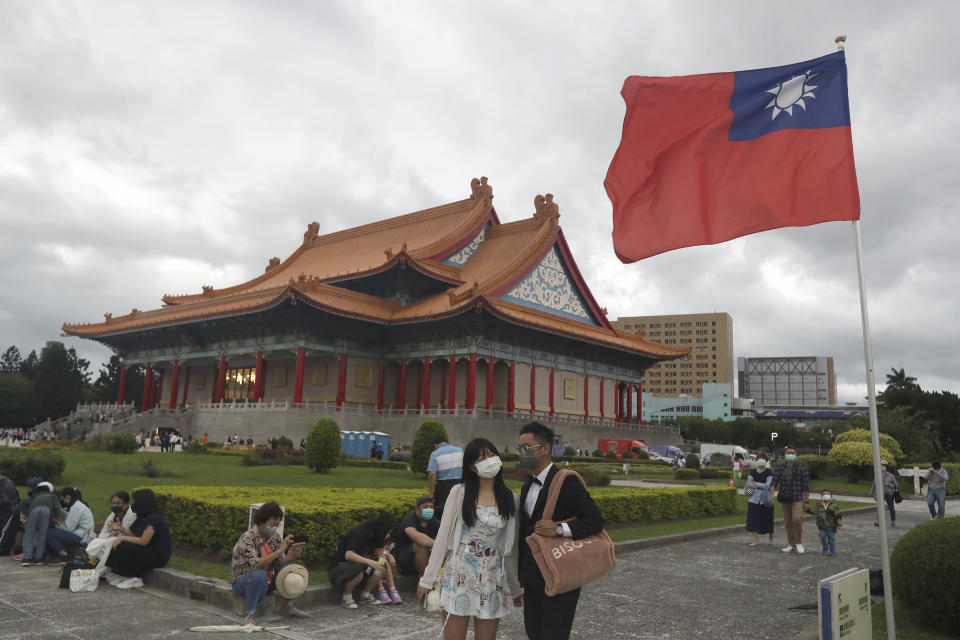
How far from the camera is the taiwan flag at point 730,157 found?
627cm

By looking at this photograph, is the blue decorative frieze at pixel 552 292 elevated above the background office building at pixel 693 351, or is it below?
below

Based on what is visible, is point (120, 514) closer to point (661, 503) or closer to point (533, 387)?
point (661, 503)

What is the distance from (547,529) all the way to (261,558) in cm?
371

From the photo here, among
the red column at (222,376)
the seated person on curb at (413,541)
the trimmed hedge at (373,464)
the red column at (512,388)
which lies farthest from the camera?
the red column at (222,376)

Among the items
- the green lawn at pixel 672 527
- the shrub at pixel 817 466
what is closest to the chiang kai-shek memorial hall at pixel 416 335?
the shrub at pixel 817 466

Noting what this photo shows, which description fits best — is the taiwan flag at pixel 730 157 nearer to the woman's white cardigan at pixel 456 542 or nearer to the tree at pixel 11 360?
the woman's white cardigan at pixel 456 542

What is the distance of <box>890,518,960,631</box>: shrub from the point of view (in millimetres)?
5844

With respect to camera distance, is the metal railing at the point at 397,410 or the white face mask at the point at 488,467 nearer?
the white face mask at the point at 488,467

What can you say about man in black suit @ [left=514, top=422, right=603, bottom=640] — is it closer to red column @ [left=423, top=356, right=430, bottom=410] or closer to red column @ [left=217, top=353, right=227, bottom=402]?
red column @ [left=423, top=356, right=430, bottom=410]

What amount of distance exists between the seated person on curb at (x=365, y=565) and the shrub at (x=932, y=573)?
15.7ft

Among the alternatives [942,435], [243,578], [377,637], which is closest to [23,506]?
[243,578]

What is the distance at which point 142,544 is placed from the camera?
7.77m

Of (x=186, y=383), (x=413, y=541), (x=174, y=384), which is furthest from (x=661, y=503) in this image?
(x=186, y=383)

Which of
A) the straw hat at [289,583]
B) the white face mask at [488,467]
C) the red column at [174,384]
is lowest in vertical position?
the straw hat at [289,583]
